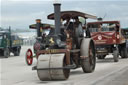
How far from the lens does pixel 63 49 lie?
33.8ft

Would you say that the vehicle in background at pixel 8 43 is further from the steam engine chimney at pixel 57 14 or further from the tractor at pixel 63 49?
the steam engine chimney at pixel 57 14

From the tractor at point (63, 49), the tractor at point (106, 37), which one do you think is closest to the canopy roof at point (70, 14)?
the tractor at point (63, 49)

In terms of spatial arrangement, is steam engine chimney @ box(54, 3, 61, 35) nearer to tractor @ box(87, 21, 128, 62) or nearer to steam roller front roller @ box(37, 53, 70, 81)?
steam roller front roller @ box(37, 53, 70, 81)

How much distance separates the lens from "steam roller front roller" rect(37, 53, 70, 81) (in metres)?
9.80

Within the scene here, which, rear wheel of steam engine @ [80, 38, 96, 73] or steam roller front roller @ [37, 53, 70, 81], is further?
rear wheel of steam engine @ [80, 38, 96, 73]

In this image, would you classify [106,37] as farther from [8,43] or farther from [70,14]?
[8,43]

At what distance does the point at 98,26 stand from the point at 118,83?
31.0ft

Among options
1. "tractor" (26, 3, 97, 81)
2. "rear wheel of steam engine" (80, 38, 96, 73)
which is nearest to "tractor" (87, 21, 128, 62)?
"tractor" (26, 3, 97, 81)

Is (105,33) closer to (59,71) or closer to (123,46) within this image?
(123,46)

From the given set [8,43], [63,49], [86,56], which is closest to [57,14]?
[63,49]

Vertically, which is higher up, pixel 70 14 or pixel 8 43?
pixel 70 14

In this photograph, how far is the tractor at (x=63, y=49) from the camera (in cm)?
990

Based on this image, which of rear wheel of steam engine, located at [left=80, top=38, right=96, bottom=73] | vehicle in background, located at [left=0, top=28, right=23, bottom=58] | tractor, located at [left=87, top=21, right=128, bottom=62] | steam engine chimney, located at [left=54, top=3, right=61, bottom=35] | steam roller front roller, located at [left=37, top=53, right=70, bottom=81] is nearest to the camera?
steam roller front roller, located at [left=37, top=53, right=70, bottom=81]

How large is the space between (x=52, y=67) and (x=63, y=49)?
81 cm
